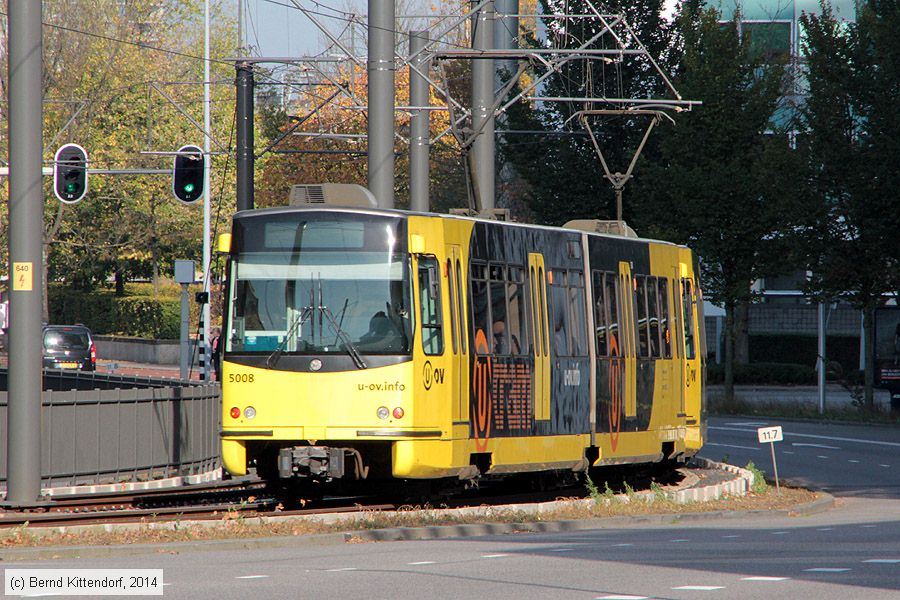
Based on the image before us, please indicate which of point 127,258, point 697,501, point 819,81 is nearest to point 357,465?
point 697,501

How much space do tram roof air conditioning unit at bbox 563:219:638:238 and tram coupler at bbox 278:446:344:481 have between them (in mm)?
6336

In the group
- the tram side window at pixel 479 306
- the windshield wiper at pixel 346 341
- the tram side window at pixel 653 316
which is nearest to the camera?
the windshield wiper at pixel 346 341

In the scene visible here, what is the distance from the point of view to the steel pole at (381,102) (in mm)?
21047

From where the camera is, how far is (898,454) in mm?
32375

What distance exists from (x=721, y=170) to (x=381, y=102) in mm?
22669

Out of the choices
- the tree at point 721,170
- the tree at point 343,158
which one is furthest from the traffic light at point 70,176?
the tree at point 343,158

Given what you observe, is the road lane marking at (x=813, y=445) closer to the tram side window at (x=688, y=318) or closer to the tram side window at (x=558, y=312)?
the tram side window at (x=688, y=318)

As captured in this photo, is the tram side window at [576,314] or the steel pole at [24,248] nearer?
the steel pole at [24,248]

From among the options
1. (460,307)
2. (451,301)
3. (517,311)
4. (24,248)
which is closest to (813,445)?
(517,311)

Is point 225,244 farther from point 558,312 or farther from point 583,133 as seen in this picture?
point 583,133

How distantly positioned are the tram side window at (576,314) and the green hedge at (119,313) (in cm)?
4709

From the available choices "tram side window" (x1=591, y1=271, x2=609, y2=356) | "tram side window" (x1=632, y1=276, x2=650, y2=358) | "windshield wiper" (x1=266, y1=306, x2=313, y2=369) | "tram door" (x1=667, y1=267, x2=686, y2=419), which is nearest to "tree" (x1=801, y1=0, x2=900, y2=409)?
"tram door" (x1=667, y1=267, x2=686, y2=419)

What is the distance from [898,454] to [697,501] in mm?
12416

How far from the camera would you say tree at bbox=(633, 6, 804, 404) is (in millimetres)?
42188
